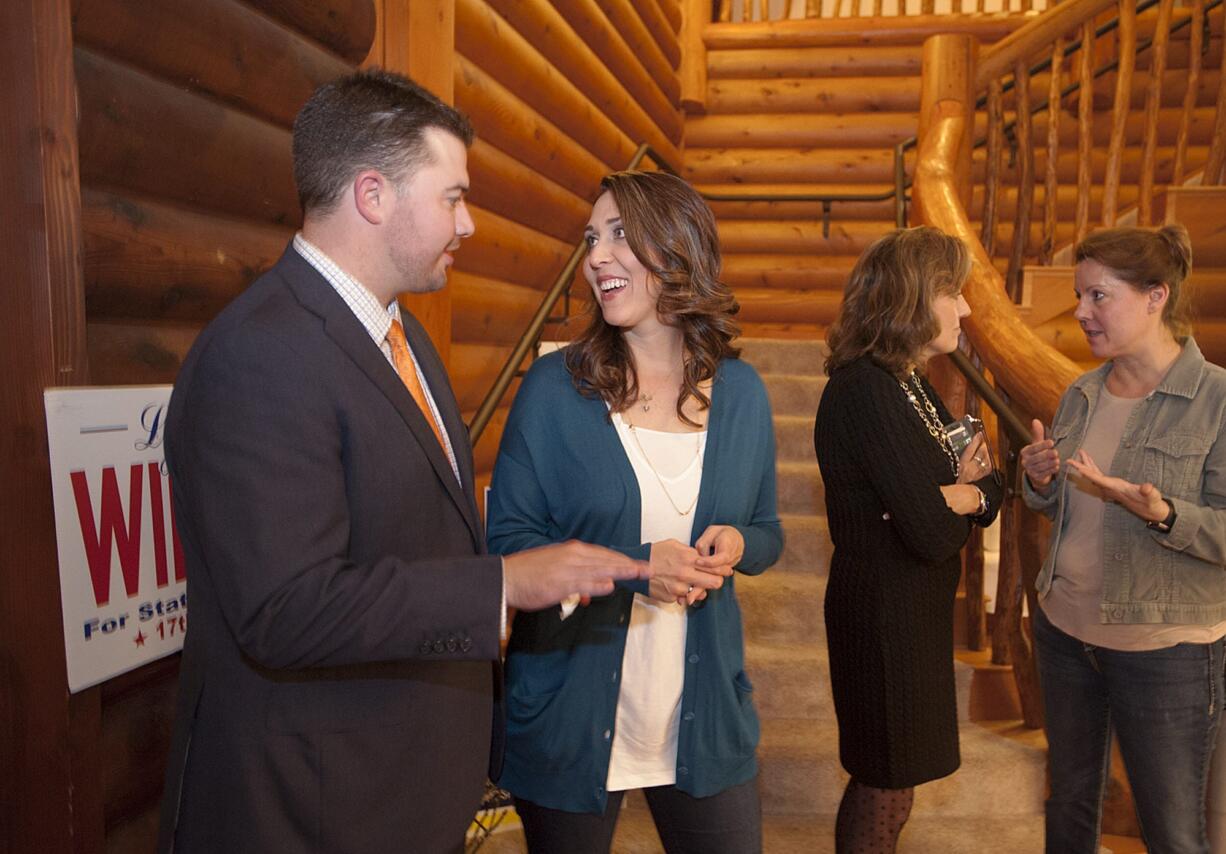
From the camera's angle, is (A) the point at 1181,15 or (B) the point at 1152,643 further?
(A) the point at 1181,15

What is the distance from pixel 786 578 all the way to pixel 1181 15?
4598 mm

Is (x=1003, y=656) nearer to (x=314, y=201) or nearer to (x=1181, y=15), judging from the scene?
(x=314, y=201)

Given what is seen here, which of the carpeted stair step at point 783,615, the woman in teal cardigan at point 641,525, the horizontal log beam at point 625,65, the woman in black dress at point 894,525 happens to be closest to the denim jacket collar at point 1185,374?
the woman in black dress at point 894,525

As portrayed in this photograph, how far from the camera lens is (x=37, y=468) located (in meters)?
1.37

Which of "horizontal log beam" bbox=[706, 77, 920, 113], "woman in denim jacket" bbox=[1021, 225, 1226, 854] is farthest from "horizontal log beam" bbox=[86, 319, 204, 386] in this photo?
"horizontal log beam" bbox=[706, 77, 920, 113]

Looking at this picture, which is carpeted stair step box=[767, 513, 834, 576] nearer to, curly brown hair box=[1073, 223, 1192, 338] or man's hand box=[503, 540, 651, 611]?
curly brown hair box=[1073, 223, 1192, 338]

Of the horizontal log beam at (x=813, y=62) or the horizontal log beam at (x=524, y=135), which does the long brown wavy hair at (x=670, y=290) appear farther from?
the horizontal log beam at (x=813, y=62)

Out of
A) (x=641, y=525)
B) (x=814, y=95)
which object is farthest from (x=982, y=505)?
(x=814, y=95)

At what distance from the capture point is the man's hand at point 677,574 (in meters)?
1.44

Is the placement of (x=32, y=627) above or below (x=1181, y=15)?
below

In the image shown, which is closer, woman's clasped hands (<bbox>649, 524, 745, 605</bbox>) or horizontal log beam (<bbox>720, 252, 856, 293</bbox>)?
woman's clasped hands (<bbox>649, 524, 745, 605</bbox>)

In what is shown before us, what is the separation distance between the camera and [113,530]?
1.47 metres

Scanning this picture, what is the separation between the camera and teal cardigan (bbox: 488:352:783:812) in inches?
64.4

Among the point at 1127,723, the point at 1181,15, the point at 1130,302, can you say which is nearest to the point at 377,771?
the point at 1127,723
